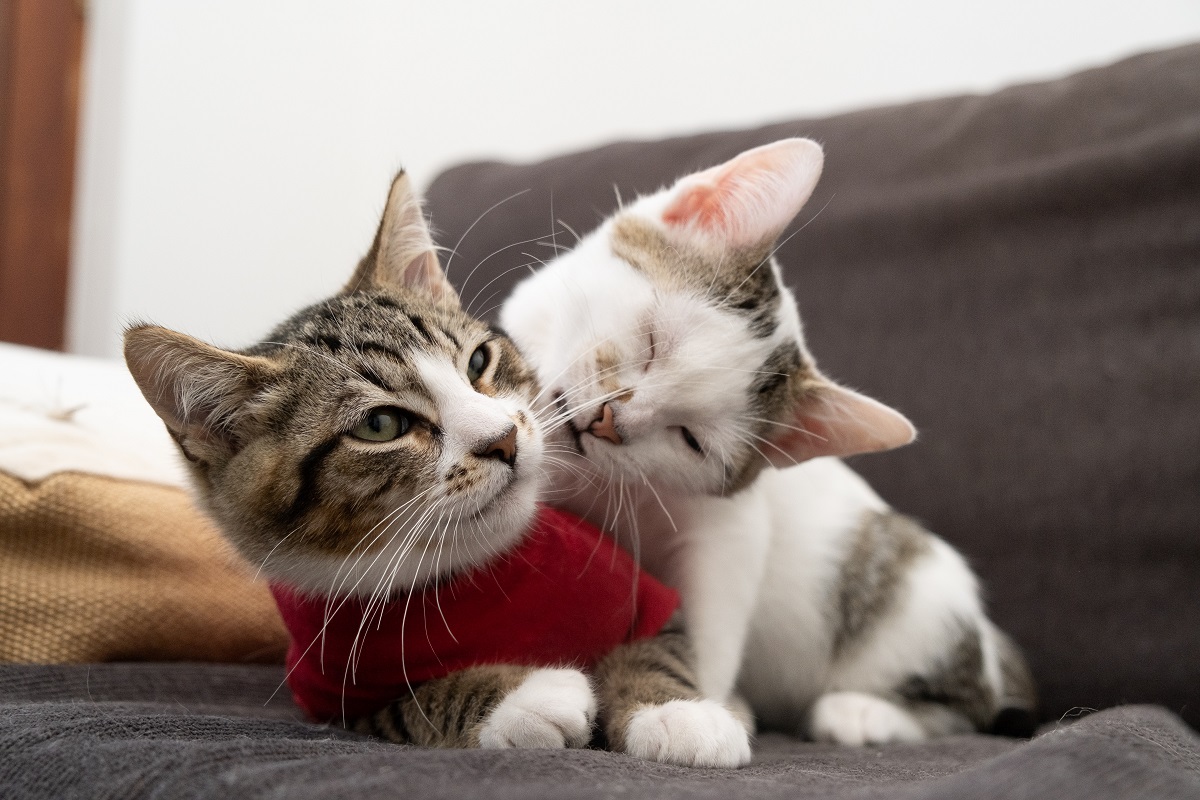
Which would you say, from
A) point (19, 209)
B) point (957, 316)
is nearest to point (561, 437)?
point (957, 316)

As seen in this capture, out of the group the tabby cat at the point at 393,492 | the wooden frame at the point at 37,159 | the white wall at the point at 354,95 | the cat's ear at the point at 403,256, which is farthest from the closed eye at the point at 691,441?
the wooden frame at the point at 37,159

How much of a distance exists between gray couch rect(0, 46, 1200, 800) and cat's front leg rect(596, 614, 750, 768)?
0.05 metres

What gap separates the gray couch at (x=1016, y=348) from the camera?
44.1 inches

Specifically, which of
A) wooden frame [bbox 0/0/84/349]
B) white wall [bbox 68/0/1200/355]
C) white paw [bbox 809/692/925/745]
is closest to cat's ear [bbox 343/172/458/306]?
white paw [bbox 809/692/925/745]

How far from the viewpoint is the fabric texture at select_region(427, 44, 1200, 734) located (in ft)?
4.03

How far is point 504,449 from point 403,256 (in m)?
0.35

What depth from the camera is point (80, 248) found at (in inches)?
108

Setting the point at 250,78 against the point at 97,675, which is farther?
the point at 250,78

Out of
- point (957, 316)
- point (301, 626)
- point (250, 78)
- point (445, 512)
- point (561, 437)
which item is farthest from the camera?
point (250, 78)

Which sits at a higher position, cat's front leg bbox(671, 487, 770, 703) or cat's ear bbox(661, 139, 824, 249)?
cat's ear bbox(661, 139, 824, 249)

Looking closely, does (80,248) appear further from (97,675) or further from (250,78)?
(97,675)

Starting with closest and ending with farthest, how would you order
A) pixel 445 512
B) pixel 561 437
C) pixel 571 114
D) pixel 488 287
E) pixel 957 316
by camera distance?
pixel 445 512 → pixel 561 437 → pixel 957 316 → pixel 488 287 → pixel 571 114

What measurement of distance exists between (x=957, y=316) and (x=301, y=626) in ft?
3.68

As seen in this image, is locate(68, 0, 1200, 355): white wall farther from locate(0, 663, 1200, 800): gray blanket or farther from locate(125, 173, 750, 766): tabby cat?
locate(0, 663, 1200, 800): gray blanket
